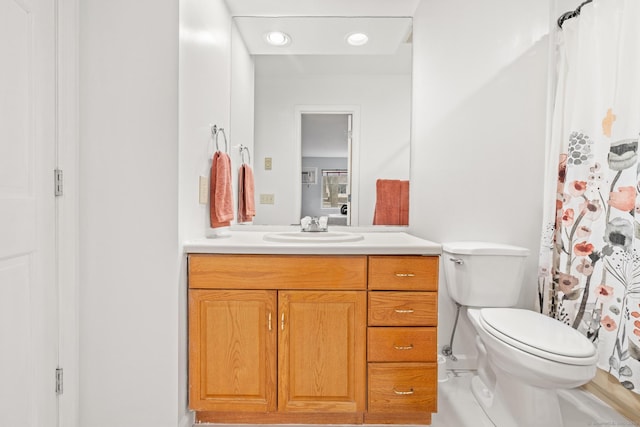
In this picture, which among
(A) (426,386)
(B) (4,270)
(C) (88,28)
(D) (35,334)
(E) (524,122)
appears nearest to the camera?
(B) (4,270)

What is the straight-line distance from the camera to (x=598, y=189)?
164cm

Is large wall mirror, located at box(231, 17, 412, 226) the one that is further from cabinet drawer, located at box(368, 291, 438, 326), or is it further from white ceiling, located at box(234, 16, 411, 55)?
cabinet drawer, located at box(368, 291, 438, 326)

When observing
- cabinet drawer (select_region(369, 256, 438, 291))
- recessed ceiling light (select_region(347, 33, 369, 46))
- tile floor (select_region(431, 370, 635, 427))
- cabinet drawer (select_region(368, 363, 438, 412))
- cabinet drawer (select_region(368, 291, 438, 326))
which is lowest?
tile floor (select_region(431, 370, 635, 427))

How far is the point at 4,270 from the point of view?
112 cm

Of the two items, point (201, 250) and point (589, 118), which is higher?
point (589, 118)

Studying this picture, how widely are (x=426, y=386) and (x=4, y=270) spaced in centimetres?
166

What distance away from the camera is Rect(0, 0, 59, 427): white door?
113 cm

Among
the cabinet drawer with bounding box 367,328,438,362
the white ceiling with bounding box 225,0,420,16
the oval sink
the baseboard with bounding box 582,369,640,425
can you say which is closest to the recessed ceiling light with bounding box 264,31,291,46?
the white ceiling with bounding box 225,0,420,16

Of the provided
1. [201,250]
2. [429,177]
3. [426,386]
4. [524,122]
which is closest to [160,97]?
[201,250]

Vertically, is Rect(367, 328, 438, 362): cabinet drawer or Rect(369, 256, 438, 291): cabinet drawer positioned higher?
Rect(369, 256, 438, 291): cabinet drawer

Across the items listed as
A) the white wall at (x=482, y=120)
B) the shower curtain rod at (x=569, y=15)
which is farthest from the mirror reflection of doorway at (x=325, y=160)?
the shower curtain rod at (x=569, y=15)

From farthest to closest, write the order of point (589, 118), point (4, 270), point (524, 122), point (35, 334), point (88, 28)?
point (524, 122) < point (589, 118) < point (88, 28) < point (35, 334) < point (4, 270)

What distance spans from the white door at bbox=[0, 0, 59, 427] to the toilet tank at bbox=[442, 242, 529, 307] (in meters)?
1.88

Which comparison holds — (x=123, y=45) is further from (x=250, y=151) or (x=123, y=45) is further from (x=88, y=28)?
(x=250, y=151)
